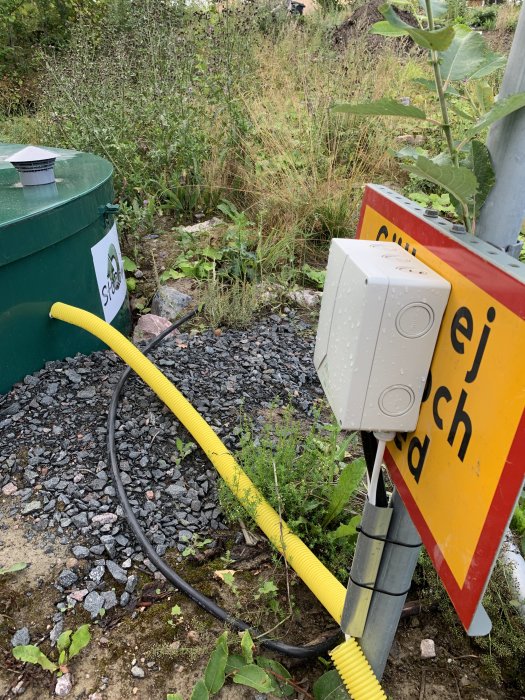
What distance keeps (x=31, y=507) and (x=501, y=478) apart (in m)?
1.81

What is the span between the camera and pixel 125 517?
1.94 m

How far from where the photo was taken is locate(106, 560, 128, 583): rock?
5.80 ft

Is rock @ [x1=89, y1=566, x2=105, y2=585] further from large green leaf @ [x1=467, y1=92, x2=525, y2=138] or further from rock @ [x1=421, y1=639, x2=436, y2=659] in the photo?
large green leaf @ [x1=467, y1=92, x2=525, y2=138]

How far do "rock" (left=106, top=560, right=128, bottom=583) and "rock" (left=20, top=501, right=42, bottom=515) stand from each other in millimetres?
377

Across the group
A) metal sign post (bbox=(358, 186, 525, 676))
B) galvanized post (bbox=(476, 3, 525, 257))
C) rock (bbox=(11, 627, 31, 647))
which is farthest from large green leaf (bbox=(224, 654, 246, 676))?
galvanized post (bbox=(476, 3, 525, 257))

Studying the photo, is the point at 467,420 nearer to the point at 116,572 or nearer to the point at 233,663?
the point at 233,663

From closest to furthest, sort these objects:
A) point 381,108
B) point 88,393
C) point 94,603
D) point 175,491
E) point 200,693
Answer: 1. point 381,108
2. point 200,693
3. point 94,603
4. point 175,491
5. point 88,393

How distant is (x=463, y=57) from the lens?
845 millimetres

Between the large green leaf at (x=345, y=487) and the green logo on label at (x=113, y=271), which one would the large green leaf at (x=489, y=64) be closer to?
the large green leaf at (x=345, y=487)

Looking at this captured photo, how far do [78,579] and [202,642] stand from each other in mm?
464

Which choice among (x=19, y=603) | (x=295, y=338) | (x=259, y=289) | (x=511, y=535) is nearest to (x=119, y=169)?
(x=259, y=289)

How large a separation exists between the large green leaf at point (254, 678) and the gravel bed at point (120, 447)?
1.58 feet

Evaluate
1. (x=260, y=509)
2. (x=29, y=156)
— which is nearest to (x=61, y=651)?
(x=260, y=509)

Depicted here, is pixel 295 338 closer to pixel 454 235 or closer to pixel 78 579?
pixel 78 579
